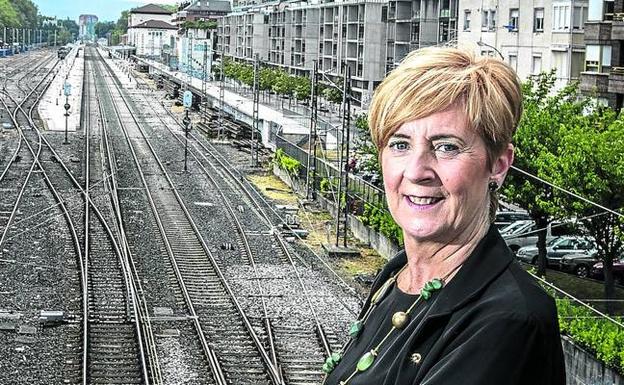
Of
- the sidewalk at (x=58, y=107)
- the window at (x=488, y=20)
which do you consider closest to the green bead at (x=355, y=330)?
the window at (x=488, y=20)

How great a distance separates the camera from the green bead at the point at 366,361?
253 centimetres

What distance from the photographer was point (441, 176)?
2.47m

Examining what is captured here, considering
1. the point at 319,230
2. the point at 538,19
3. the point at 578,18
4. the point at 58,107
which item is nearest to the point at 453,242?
the point at 319,230

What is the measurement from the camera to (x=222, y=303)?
71.5 ft

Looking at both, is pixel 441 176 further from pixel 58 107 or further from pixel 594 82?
pixel 58 107

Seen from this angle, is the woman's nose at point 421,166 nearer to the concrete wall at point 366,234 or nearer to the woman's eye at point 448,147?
the woman's eye at point 448,147

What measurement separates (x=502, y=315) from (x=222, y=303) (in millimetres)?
19805

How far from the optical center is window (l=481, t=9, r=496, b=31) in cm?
4419

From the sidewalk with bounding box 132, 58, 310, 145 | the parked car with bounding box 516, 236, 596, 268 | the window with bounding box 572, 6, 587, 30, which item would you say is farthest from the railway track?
the window with bounding box 572, 6, 587, 30

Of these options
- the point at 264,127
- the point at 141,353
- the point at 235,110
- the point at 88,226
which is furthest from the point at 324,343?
the point at 235,110

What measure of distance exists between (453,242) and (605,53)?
32.9 m

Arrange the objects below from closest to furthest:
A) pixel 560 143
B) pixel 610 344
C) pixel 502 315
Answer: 1. pixel 502 315
2. pixel 610 344
3. pixel 560 143

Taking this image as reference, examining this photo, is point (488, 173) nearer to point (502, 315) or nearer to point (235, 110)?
point (502, 315)

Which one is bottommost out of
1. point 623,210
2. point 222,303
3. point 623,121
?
point 222,303
